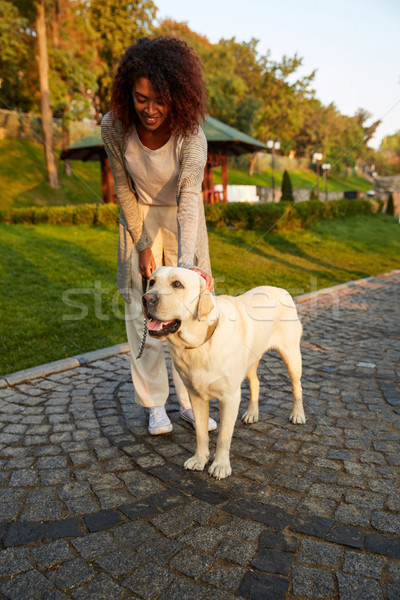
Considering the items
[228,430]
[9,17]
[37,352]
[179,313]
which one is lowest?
[37,352]

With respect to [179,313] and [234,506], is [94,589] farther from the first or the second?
[179,313]

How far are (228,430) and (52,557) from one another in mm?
1335

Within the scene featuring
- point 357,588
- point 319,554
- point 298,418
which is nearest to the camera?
point 357,588

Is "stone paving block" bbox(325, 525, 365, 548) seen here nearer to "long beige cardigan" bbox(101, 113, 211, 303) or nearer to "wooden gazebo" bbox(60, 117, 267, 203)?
"long beige cardigan" bbox(101, 113, 211, 303)

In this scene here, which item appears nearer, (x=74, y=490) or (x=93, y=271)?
(x=74, y=490)

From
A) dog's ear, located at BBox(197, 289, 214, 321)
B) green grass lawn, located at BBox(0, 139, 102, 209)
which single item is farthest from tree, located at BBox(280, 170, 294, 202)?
dog's ear, located at BBox(197, 289, 214, 321)

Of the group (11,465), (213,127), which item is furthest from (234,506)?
(213,127)

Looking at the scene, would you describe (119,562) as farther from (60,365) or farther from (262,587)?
(60,365)

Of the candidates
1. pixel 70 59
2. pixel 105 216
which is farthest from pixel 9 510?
pixel 70 59

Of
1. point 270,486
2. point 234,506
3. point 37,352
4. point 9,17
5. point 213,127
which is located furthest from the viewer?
point 9,17

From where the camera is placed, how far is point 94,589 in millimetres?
2170

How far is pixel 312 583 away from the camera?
218 cm

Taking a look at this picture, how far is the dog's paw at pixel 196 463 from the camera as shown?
10.7 feet

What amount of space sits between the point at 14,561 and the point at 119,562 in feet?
1.85
